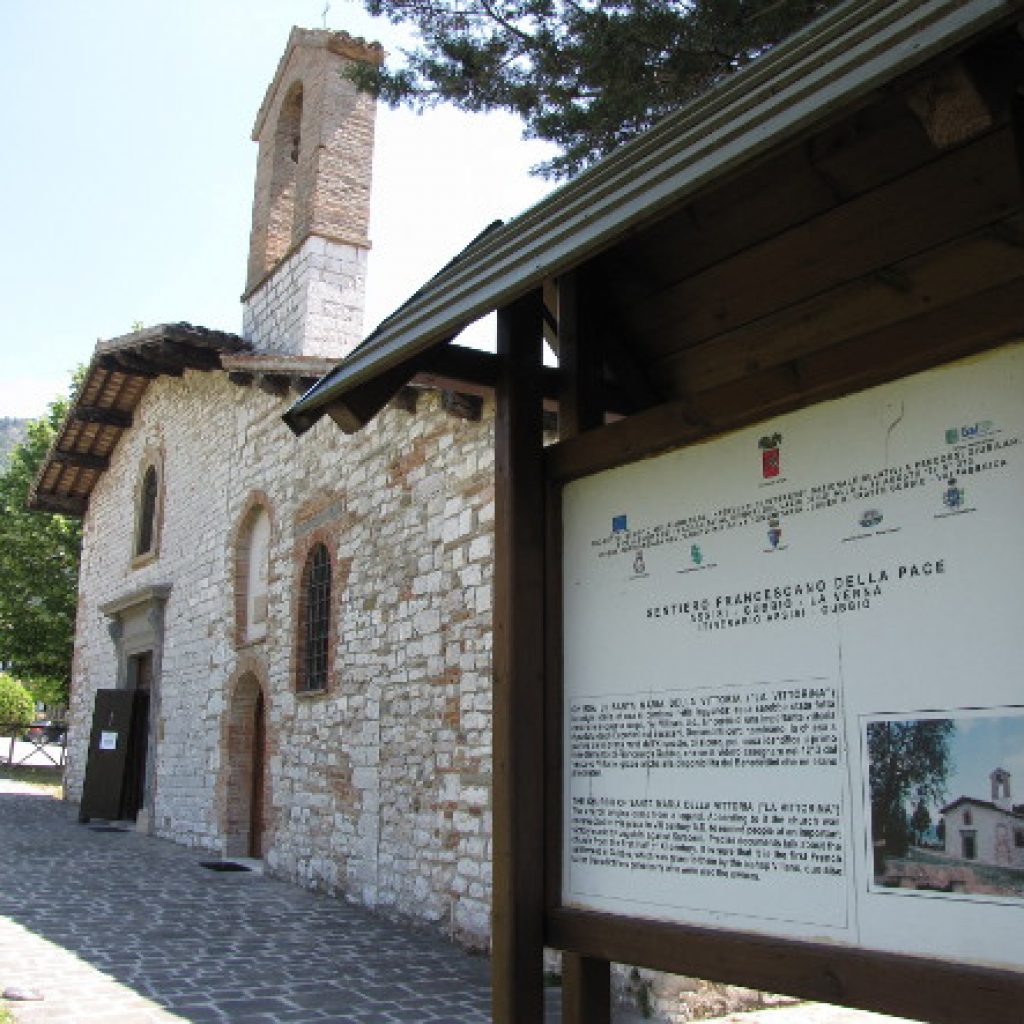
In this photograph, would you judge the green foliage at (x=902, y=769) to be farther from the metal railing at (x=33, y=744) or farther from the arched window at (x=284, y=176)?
the metal railing at (x=33, y=744)

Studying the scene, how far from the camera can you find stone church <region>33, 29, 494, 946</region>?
24.0 feet

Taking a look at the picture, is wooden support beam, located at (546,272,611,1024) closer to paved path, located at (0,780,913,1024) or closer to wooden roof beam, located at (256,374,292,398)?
paved path, located at (0,780,913,1024)

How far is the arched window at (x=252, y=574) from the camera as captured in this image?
11.1 meters

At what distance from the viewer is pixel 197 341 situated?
12.5m

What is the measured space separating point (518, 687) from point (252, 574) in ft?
29.7

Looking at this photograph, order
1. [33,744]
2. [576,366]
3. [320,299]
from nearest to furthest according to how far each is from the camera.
Result: 1. [576,366]
2. [320,299]
3. [33,744]

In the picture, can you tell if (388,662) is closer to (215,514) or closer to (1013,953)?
(215,514)

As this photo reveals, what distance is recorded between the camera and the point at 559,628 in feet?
9.37

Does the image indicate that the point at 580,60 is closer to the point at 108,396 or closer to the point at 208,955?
the point at 208,955

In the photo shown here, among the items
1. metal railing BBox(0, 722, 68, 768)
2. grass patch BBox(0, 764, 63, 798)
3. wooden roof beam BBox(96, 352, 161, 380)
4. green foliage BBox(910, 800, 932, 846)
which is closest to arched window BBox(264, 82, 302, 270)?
wooden roof beam BBox(96, 352, 161, 380)

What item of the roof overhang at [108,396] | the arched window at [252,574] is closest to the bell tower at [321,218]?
the roof overhang at [108,396]

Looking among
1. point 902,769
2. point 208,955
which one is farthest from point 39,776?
point 902,769

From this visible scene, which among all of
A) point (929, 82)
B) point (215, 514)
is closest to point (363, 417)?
point (929, 82)

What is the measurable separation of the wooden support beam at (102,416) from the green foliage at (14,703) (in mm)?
19081
